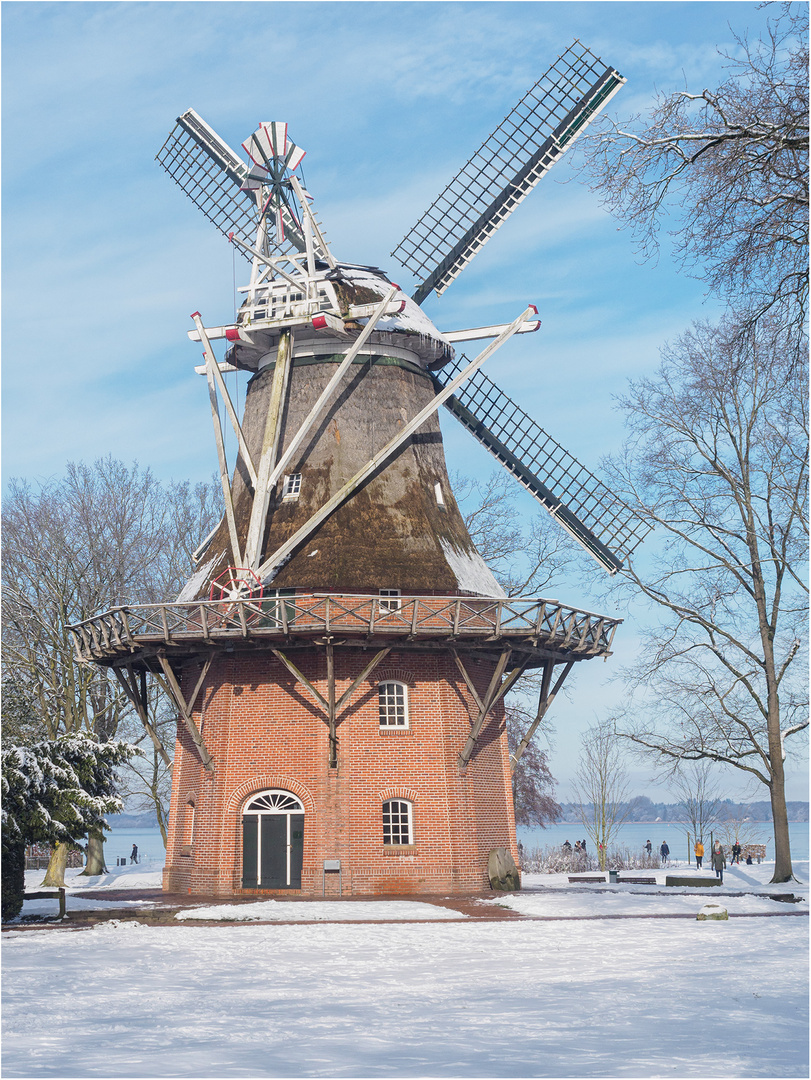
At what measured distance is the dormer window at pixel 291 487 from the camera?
26547 mm

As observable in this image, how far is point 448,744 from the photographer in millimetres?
24859

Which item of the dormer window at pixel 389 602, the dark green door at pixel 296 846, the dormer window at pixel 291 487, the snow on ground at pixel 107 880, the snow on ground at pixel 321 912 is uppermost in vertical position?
the dormer window at pixel 291 487

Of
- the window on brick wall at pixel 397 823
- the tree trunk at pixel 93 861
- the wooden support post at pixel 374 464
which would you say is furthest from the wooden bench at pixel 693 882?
the tree trunk at pixel 93 861

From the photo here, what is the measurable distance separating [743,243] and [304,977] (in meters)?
10.1

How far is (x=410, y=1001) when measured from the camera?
41.3ft

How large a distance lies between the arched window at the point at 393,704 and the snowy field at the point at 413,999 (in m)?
5.45

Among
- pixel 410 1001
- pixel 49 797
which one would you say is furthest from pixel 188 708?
pixel 410 1001

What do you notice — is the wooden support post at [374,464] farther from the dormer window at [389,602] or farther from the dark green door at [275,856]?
the dark green door at [275,856]

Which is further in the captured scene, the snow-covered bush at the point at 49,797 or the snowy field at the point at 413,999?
the snow-covered bush at the point at 49,797

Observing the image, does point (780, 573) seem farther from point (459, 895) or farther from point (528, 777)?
point (528, 777)

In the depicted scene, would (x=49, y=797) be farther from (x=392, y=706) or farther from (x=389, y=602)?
(x=389, y=602)

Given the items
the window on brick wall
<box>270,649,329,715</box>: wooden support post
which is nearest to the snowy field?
the window on brick wall

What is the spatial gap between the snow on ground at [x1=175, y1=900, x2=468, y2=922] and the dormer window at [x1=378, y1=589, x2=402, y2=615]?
579 centimetres

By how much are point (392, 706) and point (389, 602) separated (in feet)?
7.40
